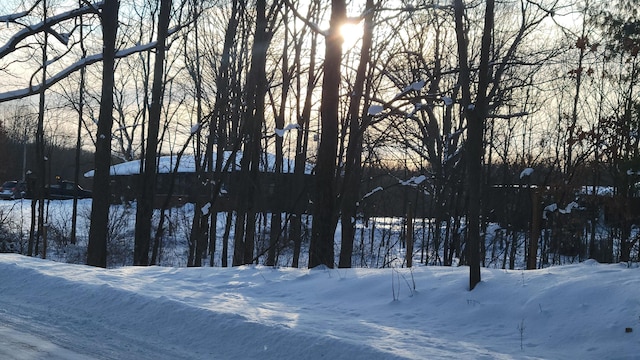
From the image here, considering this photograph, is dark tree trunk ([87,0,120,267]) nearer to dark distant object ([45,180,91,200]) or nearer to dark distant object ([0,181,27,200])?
dark distant object ([45,180,91,200])

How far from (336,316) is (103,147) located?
1062 cm

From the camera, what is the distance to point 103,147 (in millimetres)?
15344

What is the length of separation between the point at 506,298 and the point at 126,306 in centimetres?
427

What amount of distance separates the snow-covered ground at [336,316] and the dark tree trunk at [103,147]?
22.4 ft

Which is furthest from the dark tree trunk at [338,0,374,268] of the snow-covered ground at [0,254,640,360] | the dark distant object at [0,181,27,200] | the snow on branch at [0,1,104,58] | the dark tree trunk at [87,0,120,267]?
the dark distant object at [0,181,27,200]

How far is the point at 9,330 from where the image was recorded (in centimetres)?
554

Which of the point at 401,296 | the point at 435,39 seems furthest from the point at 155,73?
the point at 401,296

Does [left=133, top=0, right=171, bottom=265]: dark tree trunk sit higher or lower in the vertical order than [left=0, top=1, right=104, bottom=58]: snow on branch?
lower

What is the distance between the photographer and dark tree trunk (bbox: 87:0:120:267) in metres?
15.2

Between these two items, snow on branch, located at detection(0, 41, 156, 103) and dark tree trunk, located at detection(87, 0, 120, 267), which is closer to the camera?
dark tree trunk, located at detection(87, 0, 120, 267)

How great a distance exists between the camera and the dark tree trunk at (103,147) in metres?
15.2

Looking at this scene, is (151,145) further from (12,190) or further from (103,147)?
(12,190)

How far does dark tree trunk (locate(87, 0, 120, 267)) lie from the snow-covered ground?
6.81 metres

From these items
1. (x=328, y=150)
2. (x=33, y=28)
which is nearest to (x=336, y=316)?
(x=328, y=150)
